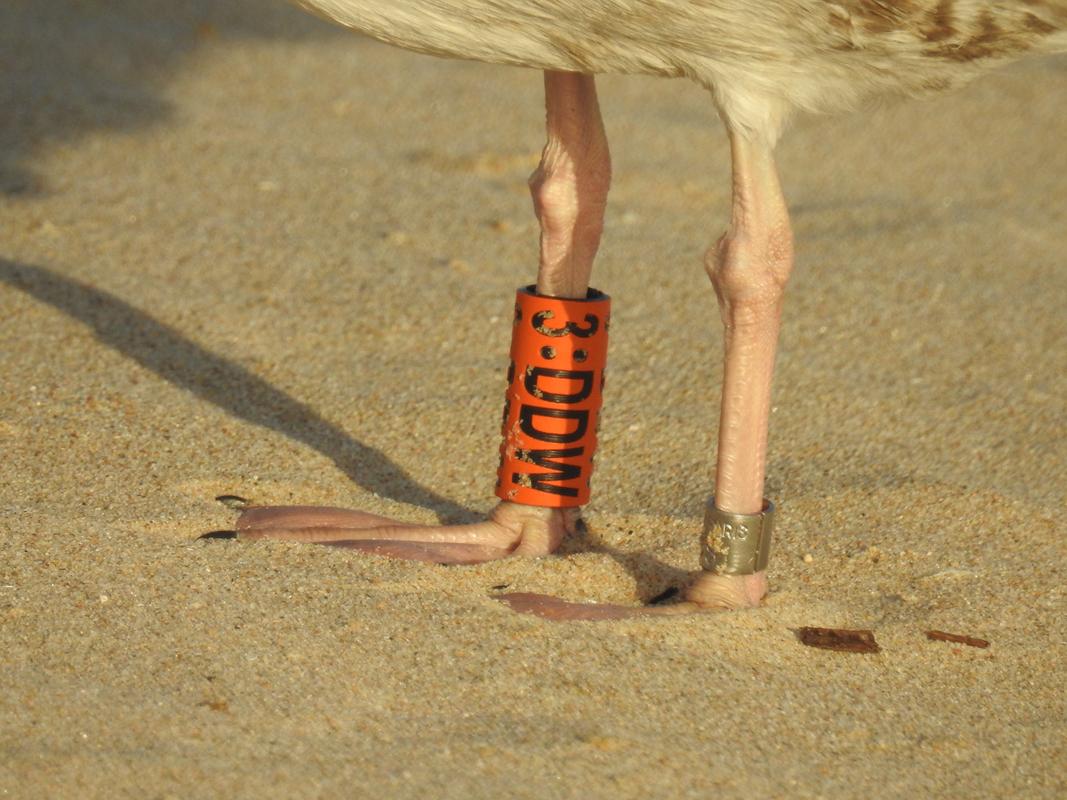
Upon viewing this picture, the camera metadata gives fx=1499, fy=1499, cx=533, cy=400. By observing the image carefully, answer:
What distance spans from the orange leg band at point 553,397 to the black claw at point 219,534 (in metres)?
0.63

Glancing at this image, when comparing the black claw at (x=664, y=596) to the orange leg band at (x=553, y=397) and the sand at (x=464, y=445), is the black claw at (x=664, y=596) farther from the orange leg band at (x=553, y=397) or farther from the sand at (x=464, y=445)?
the orange leg band at (x=553, y=397)

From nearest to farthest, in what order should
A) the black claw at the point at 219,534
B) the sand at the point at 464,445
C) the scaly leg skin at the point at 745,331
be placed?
the sand at the point at 464,445 → the scaly leg skin at the point at 745,331 → the black claw at the point at 219,534

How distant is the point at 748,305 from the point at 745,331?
54 millimetres

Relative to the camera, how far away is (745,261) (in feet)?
9.93

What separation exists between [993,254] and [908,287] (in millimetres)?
672

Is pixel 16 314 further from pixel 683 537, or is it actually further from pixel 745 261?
pixel 745 261

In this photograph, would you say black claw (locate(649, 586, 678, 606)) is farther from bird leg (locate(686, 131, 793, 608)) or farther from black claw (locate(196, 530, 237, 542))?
black claw (locate(196, 530, 237, 542))

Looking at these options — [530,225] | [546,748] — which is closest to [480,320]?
[530,225]

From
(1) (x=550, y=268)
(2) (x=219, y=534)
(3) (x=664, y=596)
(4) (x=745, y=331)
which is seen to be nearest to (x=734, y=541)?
(3) (x=664, y=596)

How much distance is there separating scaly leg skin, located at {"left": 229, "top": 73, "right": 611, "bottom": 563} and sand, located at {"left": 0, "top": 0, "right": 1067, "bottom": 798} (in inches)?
4.0

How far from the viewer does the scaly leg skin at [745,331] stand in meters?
Answer: 3.03

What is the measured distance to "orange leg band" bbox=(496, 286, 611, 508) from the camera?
3.25 m

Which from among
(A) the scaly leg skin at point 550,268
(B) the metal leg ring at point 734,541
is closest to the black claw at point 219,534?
(A) the scaly leg skin at point 550,268

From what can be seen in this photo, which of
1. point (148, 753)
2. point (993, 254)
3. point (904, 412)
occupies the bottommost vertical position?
point (148, 753)
